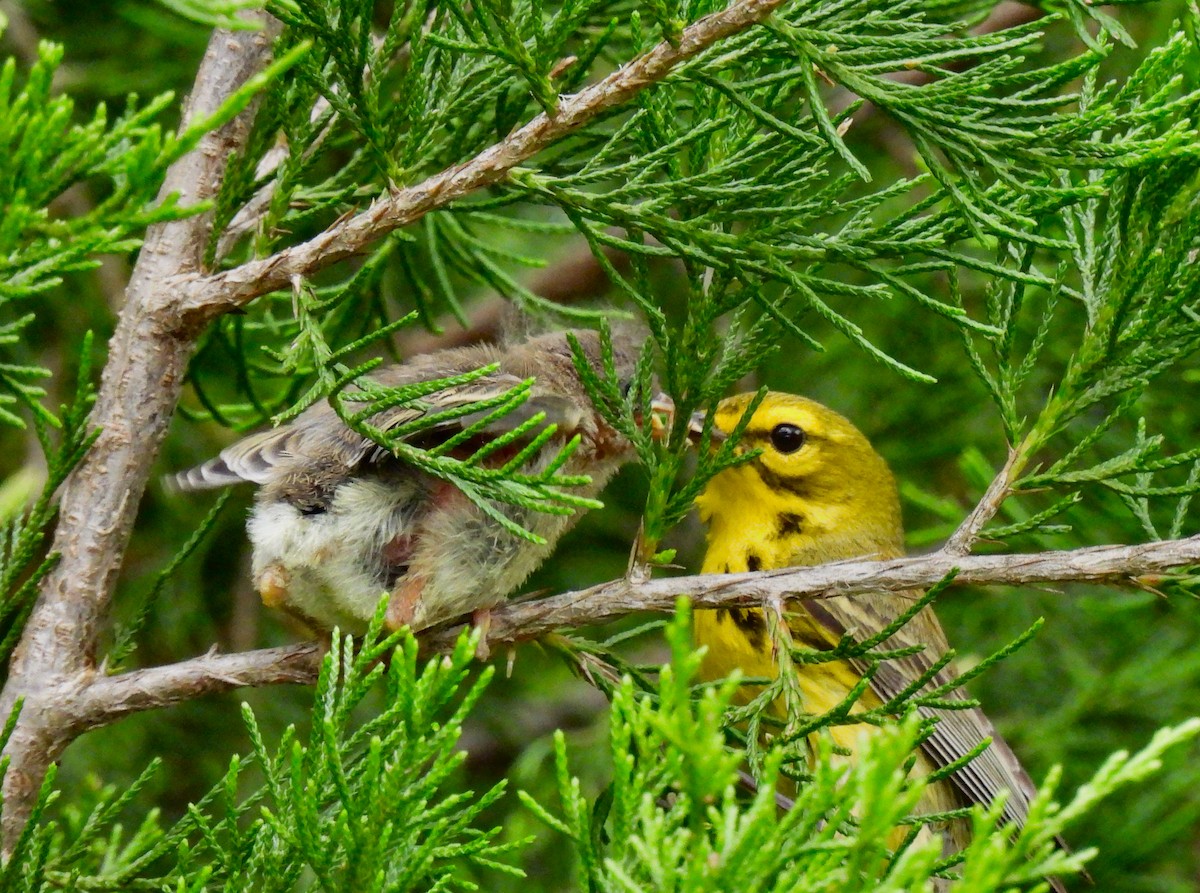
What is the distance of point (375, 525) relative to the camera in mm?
2754

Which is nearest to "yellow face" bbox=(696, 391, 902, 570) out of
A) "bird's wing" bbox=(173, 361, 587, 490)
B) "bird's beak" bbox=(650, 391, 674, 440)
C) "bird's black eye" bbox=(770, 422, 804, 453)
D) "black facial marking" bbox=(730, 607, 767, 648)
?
"bird's black eye" bbox=(770, 422, 804, 453)

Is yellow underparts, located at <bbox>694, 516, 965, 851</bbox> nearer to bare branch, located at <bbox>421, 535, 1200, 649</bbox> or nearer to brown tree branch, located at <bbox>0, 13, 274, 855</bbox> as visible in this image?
bare branch, located at <bbox>421, 535, 1200, 649</bbox>

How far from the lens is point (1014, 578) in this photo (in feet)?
7.66

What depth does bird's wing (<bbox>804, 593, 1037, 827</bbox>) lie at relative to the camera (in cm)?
368

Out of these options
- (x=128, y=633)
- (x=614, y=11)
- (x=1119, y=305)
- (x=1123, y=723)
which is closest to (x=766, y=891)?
(x=1119, y=305)

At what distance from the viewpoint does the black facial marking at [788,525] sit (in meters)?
3.98

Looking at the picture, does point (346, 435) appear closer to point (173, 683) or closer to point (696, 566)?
point (173, 683)

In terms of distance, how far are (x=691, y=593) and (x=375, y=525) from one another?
75cm

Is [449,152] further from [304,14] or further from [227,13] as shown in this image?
[227,13]

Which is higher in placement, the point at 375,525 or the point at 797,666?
the point at 375,525

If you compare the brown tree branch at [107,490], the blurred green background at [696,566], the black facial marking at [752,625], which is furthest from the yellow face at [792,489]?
the brown tree branch at [107,490]

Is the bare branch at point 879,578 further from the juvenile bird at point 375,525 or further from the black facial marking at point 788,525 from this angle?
the black facial marking at point 788,525

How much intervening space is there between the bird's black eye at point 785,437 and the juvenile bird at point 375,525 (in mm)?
1239

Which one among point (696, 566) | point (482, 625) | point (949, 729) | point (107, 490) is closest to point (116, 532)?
point (107, 490)
